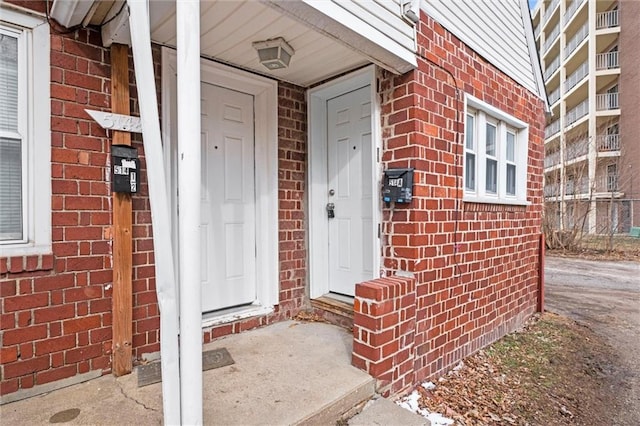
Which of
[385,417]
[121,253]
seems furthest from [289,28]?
[385,417]

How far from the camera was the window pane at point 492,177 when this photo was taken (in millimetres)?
3961

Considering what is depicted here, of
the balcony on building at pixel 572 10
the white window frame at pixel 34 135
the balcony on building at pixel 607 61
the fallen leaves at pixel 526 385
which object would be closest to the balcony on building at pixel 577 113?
the balcony on building at pixel 607 61

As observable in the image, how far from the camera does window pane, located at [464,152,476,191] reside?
11.6ft

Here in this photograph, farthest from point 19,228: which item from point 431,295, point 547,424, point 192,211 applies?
point 547,424

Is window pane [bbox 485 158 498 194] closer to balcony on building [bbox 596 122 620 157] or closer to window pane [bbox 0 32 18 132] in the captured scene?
window pane [bbox 0 32 18 132]

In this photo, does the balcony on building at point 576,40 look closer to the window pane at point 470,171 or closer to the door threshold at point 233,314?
the window pane at point 470,171

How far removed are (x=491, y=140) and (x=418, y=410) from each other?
304 cm

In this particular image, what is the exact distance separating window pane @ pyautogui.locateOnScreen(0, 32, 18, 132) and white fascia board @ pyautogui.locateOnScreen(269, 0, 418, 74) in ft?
5.11

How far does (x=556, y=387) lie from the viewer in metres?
3.08

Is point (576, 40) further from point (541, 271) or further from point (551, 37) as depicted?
point (541, 271)

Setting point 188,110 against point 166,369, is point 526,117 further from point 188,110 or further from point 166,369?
point 166,369

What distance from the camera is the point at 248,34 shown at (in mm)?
2395

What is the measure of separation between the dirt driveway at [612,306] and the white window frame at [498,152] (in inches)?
78.1

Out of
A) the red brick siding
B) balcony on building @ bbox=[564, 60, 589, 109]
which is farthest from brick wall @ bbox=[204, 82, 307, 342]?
balcony on building @ bbox=[564, 60, 589, 109]
